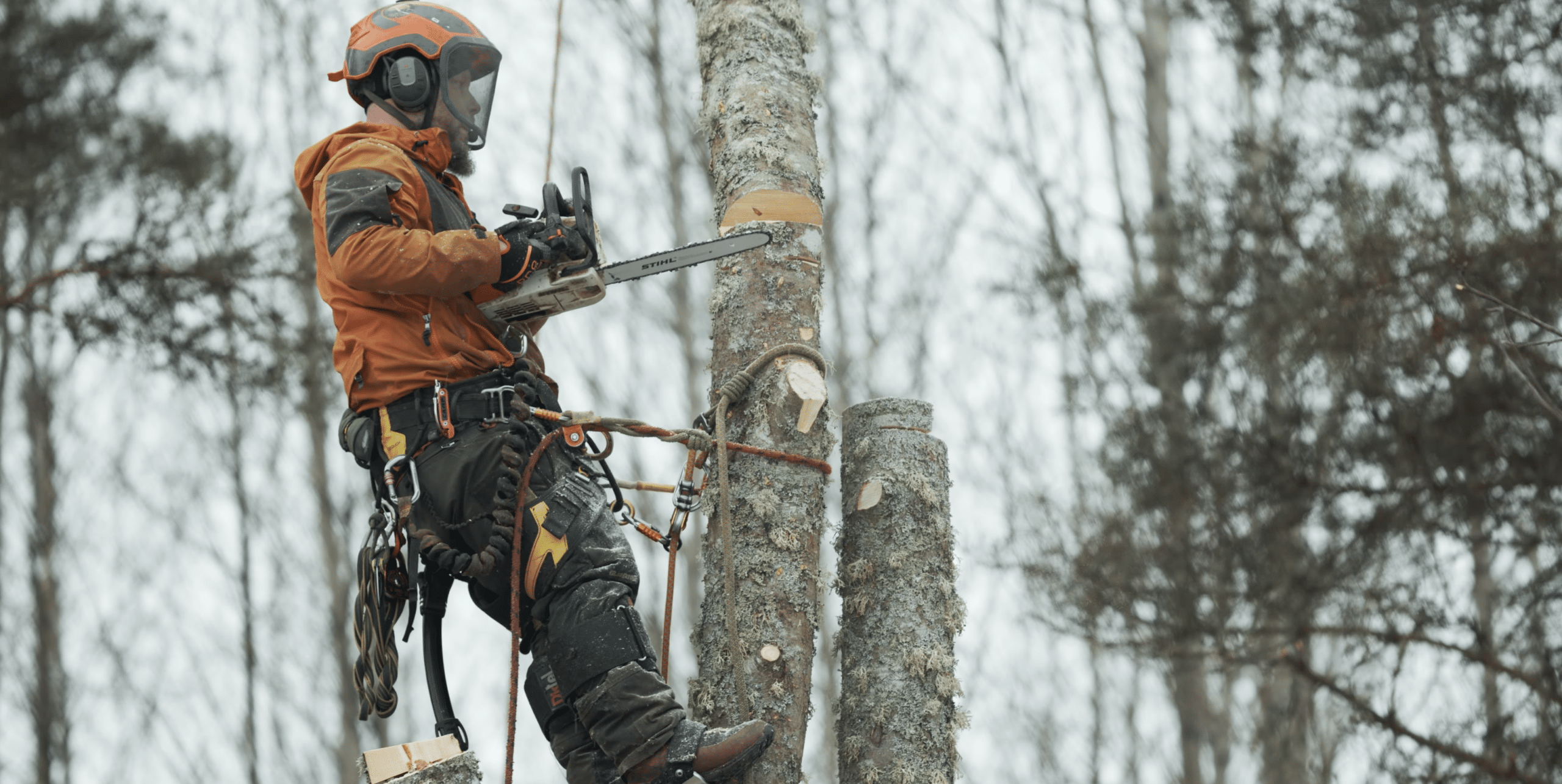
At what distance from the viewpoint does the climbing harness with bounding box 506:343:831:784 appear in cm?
298

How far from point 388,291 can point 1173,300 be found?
6.78 m

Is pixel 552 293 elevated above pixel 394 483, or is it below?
above

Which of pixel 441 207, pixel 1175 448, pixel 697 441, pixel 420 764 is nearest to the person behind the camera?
pixel 420 764

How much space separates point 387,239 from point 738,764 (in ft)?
4.30

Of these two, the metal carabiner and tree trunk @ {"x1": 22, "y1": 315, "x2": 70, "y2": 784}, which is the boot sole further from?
tree trunk @ {"x1": 22, "y1": 315, "x2": 70, "y2": 784}

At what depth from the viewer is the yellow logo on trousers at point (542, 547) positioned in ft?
9.84

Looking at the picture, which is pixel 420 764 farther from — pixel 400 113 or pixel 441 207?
pixel 400 113

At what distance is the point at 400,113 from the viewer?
132 inches

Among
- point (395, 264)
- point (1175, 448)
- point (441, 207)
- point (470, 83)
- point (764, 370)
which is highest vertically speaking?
point (1175, 448)

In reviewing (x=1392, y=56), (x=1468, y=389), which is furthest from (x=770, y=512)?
(x=1392, y=56)

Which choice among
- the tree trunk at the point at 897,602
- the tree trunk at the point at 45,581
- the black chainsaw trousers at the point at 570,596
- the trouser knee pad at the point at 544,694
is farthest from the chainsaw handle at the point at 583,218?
the tree trunk at the point at 45,581

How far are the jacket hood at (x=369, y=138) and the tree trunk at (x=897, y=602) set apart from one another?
1.17 metres

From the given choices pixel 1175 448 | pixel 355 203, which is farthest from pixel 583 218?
pixel 1175 448

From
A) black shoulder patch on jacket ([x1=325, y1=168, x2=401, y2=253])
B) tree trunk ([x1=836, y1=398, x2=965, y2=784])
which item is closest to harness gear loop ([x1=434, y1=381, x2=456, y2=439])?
black shoulder patch on jacket ([x1=325, y1=168, x2=401, y2=253])
